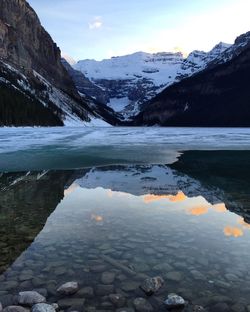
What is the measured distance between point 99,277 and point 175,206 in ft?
23.2

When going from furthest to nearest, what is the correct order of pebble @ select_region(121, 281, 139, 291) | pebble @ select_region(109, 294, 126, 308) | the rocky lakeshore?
pebble @ select_region(121, 281, 139, 291) → the rocky lakeshore → pebble @ select_region(109, 294, 126, 308)

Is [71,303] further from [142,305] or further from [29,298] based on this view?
[142,305]

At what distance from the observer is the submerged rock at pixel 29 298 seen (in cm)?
682

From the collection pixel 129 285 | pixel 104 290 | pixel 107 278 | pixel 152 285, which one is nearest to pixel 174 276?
pixel 152 285

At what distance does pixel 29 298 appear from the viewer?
689 cm

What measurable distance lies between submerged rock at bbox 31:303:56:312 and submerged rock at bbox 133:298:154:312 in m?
1.31

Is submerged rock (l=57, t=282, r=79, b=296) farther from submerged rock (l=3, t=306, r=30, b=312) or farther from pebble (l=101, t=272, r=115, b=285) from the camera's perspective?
submerged rock (l=3, t=306, r=30, b=312)

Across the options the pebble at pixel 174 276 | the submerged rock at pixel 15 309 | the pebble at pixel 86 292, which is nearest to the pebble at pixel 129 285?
the pebble at pixel 86 292

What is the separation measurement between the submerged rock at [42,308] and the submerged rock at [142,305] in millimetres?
1312

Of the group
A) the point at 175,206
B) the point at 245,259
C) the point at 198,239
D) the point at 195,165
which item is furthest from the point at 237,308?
the point at 195,165

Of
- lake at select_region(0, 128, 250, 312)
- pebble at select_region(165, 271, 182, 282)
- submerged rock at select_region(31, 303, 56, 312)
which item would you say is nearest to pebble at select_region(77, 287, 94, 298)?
lake at select_region(0, 128, 250, 312)

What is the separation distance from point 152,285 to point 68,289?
57.2 inches

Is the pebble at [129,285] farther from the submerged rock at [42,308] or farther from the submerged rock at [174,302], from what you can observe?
the submerged rock at [42,308]

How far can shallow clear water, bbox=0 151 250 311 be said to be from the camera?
7516 millimetres
